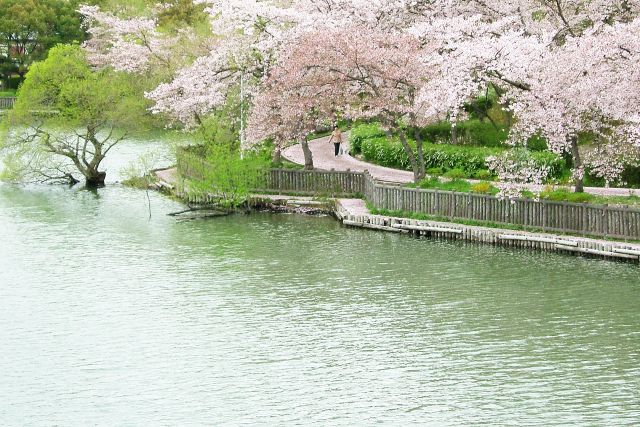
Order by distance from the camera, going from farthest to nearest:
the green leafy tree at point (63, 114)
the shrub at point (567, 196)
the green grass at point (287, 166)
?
the green leafy tree at point (63, 114)
the green grass at point (287, 166)
the shrub at point (567, 196)

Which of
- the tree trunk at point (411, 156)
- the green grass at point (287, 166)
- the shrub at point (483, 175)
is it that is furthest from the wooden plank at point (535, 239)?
the green grass at point (287, 166)

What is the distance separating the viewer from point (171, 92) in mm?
59156

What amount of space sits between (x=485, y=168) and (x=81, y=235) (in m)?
18.3

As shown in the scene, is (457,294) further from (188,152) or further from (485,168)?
(188,152)

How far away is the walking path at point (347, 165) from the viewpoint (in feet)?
153

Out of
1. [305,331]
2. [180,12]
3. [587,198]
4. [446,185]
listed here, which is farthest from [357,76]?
[180,12]

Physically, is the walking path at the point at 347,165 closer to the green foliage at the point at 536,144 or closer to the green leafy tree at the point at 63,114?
the green foliage at the point at 536,144

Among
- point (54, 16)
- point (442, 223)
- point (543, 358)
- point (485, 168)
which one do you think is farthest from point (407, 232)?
point (54, 16)

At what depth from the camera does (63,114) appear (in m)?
59.6

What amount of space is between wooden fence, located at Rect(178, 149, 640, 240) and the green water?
1.80 meters

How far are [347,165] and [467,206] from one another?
13.8 meters

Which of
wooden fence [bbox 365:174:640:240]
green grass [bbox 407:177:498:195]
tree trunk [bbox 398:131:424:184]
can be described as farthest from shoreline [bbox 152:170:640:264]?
tree trunk [bbox 398:131:424:184]

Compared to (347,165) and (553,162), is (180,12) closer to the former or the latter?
(347,165)

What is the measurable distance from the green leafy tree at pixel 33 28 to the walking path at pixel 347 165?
49.7m
